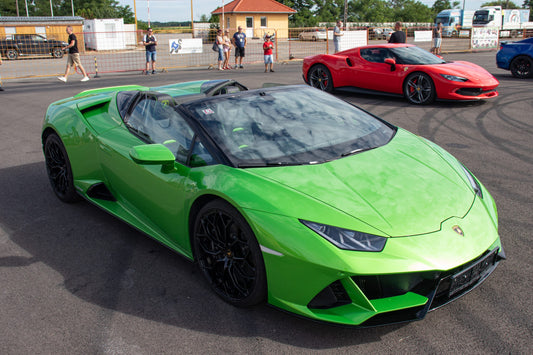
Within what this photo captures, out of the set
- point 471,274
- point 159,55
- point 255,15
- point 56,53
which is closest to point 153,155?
point 471,274

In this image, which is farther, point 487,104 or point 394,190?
point 487,104

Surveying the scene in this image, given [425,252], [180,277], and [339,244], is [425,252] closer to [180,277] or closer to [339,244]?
[339,244]

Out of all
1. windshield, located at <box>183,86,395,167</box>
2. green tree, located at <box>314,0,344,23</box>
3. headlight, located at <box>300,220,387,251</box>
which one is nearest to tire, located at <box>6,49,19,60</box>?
windshield, located at <box>183,86,395,167</box>

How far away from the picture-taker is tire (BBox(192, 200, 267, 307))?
2684 millimetres

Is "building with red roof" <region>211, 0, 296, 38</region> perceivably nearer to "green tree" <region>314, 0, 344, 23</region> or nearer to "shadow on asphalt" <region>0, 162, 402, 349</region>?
"green tree" <region>314, 0, 344, 23</region>

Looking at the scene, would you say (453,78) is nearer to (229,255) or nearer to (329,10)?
(229,255)

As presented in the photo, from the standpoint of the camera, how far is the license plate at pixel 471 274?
97.4 inches

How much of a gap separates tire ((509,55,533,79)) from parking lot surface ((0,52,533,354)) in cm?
932

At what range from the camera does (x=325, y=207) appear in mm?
2600

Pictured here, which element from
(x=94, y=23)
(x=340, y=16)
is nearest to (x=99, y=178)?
(x=94, y=23)

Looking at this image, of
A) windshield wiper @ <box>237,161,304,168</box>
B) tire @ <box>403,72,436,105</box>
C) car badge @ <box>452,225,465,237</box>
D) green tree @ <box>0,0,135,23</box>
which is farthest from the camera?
green tree @ <box>0,0,135,23</box>

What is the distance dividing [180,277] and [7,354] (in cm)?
114

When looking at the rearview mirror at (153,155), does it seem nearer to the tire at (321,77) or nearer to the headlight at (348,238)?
the headlight at (348,238)

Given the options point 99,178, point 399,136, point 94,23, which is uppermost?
point 94,23
